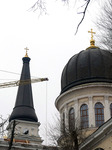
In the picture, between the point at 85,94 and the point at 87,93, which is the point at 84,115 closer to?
the point at 85,94

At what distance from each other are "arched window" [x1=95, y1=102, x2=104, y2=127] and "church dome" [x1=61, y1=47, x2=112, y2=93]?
2.53m

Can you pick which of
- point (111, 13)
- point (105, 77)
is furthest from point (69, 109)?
point (111, 13)

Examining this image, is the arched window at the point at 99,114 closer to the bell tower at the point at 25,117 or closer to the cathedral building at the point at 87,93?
the cathedral building at the point at 87,93

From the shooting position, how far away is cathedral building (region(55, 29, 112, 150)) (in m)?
32.2

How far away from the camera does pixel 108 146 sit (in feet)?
73.6

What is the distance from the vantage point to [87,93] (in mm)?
33000

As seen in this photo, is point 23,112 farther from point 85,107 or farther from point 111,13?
point 111,13

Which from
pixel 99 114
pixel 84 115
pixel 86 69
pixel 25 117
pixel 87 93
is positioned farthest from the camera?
pixel 25 117

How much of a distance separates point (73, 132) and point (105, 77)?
11717 mm

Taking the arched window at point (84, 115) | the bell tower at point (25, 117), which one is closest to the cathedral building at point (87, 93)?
the arched window at point (84, 115)

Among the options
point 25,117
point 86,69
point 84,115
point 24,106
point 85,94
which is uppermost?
point 24,106

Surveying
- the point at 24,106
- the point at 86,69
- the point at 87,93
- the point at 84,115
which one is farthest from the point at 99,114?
the point at 24,106

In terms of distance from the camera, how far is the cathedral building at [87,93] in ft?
106

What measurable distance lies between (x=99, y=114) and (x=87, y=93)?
7.62 ft
